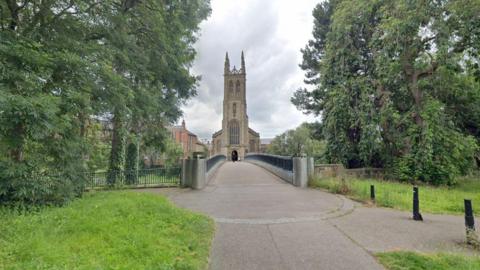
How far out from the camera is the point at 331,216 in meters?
7.07

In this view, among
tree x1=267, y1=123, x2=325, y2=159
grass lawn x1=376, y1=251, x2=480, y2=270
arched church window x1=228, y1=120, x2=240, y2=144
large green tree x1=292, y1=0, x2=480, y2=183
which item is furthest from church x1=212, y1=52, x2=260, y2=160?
grass lawn x1=376, y1=251, x2=480, y2=270

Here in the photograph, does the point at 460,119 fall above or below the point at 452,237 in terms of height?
above

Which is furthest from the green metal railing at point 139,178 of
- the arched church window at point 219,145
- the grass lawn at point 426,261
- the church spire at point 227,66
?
the church spire at point 227,66

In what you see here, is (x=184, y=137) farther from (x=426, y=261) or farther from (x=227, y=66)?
(x=426, y=261)

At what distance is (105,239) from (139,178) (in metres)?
8.97

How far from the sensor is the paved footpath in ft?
13.6

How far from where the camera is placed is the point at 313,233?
217 inches

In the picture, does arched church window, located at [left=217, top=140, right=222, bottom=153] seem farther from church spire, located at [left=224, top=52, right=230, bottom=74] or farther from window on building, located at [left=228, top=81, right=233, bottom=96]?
church spire, located at [left=224, top=52, right=230, bottom=74]

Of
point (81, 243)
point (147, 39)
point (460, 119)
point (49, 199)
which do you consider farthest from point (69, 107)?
point (460, 119)

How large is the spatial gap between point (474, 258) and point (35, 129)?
847 cm

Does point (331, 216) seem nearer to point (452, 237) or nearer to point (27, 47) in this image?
point (452, 237)

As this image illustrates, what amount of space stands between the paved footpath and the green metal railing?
14.1 ft

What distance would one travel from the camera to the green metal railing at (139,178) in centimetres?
1270

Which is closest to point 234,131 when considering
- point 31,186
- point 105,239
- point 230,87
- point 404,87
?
point 230,87
